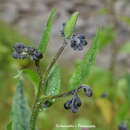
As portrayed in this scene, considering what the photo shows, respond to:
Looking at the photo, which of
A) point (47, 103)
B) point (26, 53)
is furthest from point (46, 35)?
point (47, 103)

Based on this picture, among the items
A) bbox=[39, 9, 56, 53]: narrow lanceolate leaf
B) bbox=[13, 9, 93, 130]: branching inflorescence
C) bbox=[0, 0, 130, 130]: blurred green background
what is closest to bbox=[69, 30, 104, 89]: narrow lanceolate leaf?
bbox=[13, 9, 93, 130]: branching inflorescence

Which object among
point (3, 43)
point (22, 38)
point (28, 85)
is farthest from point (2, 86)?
point (22, 38)

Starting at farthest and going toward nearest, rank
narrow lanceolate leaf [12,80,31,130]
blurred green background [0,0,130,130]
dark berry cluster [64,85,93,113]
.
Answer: blurred green background [0,0,130,130]
narrow lanceolate leaf [12,80,31,130]
dark berry cluster [64,85,93,113]

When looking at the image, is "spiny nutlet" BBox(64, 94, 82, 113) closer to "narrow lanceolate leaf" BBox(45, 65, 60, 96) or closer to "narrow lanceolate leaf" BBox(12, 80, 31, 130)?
"narrow lanceolate leaf" BBox(45, 65, 60, 96)

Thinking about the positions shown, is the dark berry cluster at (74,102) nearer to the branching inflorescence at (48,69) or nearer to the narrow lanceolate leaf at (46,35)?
the branching inflorescence at (48,69)

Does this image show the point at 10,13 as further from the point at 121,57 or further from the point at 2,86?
the point at 2,86

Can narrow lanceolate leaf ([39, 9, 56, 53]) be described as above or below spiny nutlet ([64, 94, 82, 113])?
above

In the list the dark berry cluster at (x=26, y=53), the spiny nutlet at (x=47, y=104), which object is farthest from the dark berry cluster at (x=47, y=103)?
the dark berry cluster at (x=26, y=53)
